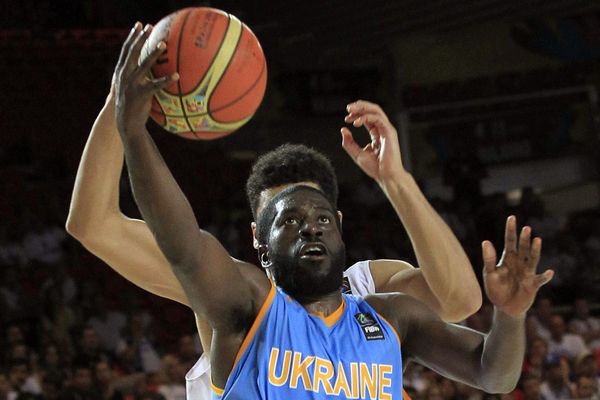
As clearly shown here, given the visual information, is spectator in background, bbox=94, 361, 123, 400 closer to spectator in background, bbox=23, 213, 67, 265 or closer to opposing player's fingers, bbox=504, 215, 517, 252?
spectator in background, bbox=23, 213, 67, 265

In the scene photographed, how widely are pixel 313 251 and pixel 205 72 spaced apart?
57 centimetres

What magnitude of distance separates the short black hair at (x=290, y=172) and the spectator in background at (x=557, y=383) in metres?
5.69

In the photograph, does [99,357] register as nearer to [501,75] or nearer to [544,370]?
[544,370]

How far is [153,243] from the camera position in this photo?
3.31 m

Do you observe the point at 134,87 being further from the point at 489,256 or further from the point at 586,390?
the point at 586,390

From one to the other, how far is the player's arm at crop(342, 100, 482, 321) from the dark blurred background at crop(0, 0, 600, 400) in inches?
249

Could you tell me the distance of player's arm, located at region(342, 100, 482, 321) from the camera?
3.06 meters

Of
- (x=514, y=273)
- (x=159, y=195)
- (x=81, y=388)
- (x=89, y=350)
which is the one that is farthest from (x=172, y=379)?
(x=159, y=195)

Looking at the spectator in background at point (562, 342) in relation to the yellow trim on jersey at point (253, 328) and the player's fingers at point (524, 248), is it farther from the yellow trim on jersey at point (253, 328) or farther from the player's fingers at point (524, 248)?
the yellow trim on jersey at point (253, 328)

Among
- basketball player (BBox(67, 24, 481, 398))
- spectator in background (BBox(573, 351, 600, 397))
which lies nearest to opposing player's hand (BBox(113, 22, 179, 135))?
basketball player (BBox(67, 24, 481, 398))

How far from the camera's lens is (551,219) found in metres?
12.8

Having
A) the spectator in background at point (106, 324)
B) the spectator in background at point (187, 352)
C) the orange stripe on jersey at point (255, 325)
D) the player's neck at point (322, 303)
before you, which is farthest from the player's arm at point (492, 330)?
the spectator in background at point (106, 324)

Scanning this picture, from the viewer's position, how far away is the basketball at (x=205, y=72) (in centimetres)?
275

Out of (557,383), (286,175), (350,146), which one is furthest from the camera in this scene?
(557,383)
